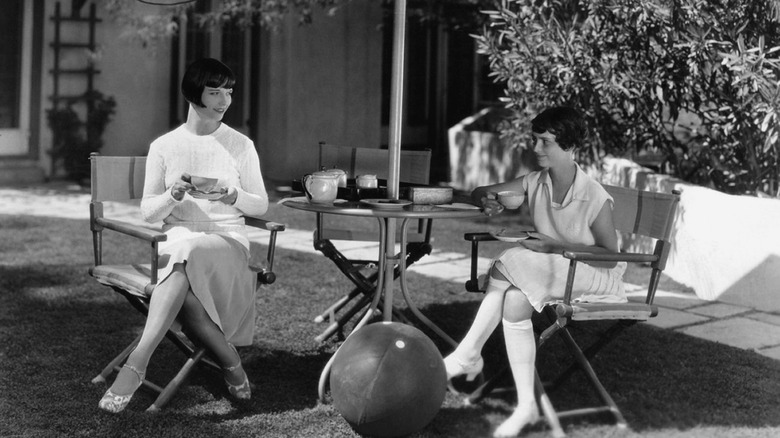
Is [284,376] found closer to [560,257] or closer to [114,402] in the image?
[114,402]

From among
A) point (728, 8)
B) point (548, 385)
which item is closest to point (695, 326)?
point (548, 385)

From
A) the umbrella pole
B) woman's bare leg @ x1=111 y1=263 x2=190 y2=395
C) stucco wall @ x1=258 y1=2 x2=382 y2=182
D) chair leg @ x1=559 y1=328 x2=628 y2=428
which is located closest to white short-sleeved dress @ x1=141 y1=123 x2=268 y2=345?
woman's bare leg @ x1=111 y1=263 x2=190 y2=395

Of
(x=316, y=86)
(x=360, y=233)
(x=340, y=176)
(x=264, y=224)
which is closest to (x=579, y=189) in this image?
(x=340, y=176)

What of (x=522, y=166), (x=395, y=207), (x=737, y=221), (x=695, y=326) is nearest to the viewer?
(x=395, y=207)

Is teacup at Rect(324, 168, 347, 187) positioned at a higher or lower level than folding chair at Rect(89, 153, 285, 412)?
higher

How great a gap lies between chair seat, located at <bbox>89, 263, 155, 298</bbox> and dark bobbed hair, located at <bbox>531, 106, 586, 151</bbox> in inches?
60.7

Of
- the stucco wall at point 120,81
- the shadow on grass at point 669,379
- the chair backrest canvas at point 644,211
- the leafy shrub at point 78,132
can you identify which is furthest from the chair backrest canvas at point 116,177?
the stucco wall at point 120,81

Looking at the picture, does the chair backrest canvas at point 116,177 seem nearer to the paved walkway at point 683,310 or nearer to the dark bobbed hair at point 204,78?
the dark bobbed hair at point 204,78

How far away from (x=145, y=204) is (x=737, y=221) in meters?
3.35

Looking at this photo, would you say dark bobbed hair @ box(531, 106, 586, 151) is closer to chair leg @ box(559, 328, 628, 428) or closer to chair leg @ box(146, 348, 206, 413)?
chair leg @ box(559, 328, 628, 428)

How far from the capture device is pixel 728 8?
6.02 meters

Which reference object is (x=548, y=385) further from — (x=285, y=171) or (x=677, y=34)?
(x=285, y=171)

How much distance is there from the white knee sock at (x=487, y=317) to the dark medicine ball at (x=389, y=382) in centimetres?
22

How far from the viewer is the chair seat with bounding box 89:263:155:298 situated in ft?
12.4
